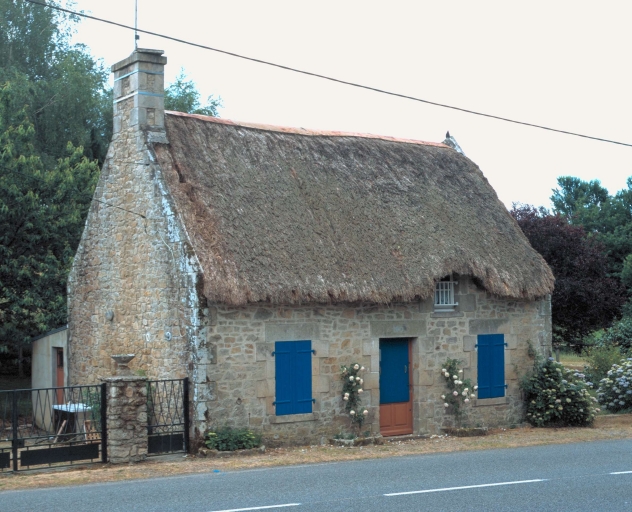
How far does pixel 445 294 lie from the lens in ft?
55.4

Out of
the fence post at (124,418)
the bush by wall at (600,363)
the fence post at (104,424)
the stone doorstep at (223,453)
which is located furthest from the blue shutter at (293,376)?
the bush by wall at (600,363)

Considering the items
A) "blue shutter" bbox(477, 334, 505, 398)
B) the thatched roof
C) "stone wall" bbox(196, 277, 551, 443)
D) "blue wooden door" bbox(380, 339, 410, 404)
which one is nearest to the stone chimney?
the thatched roof

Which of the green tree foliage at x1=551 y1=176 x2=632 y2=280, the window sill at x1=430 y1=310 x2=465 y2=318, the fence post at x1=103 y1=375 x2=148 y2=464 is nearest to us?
the fence post at x1=103 y1=375 x2=148 y2=464

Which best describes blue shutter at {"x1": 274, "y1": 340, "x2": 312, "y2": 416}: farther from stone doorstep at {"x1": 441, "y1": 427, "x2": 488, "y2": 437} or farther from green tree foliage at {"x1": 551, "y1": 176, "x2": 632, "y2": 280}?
green tree foliage at {"x1": 551, "y1": 176, "x2": 632, "y2": 280}

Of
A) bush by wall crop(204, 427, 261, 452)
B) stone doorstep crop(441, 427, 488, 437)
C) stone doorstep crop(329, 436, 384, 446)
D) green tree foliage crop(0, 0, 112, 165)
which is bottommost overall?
stone doorstep crop(441, 427, 488, 437)

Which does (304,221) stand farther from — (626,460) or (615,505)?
(615,505)

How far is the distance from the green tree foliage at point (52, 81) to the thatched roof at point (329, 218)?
11818 mm

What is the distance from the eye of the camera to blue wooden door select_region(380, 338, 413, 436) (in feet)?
52.7

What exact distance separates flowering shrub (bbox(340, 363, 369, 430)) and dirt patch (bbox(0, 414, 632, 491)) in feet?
2.63

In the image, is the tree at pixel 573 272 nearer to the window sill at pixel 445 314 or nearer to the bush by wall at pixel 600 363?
the bush by wall at pixel 600 363

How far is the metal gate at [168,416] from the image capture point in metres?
13.4

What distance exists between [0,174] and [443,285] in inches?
425

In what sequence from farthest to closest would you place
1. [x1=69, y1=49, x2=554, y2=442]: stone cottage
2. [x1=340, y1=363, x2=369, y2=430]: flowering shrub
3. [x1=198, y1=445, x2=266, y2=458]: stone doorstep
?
[x1=340, y1=363, x2=369, y2=430]: flowering shrub < [x1=69, y1=49, x2=554, y2=442]: stone cottage < [x1=198, y1=445, x2=266, y2=458]: stone doorstep

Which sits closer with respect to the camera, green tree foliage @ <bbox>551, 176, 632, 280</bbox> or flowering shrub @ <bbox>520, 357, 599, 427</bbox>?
flowering shrub @ <bbox>520, 357, 599, 427</bbox>
